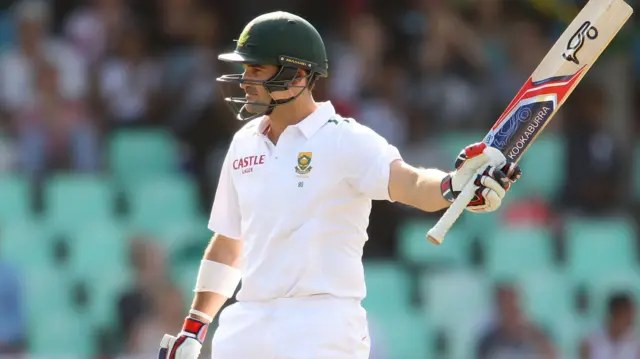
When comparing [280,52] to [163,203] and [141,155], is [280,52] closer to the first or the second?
[163,203]

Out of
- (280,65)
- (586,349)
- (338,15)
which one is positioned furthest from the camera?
(338,15)

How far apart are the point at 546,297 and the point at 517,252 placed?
0.40 metres

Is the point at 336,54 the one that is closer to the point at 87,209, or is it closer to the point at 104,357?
the point at 87,209

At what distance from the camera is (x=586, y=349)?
7527mm

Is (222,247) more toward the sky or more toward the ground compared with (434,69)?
more toward the ground

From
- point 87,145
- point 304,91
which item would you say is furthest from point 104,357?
point 304,91

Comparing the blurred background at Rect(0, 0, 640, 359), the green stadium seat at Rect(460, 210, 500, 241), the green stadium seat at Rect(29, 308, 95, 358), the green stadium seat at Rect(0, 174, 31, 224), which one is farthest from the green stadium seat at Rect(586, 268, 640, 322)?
the green stadium seat at Rect(0, 174, 31, 224)

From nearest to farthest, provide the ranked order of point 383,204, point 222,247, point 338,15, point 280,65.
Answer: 1. point 280,65
2. point 222,247
3. point 383,204
4. point 338,15

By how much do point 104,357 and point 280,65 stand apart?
3926 millimetres

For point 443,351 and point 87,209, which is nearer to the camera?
point 443,351

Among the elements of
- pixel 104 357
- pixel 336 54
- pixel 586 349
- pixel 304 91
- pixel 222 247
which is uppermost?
pixel 336 54

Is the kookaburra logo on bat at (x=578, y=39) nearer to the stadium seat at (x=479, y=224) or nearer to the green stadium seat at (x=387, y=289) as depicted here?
the green stadium seat at (x=387, y=289)

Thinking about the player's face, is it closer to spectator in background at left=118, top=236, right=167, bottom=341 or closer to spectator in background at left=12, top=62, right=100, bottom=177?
spectator in background at left=118, top=236, right=167, bottom=341

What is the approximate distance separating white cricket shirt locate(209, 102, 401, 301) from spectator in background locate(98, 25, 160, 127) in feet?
15.9
